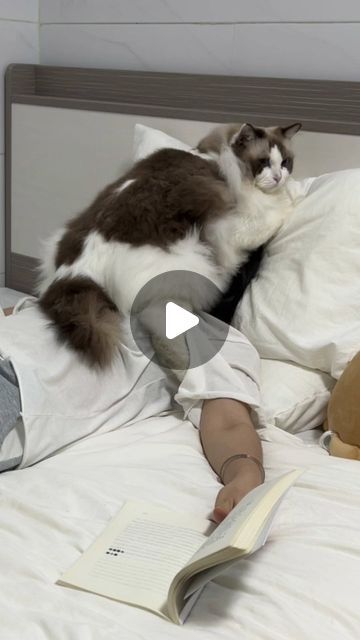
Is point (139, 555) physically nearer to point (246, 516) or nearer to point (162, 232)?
point (246, 516)

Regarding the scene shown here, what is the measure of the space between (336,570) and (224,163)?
95 centimetres

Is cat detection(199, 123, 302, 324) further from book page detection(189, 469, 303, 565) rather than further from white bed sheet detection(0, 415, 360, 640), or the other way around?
book page detection(189, 469, 303, 565)

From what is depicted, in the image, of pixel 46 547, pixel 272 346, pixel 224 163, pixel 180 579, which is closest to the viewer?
pixel 180 579

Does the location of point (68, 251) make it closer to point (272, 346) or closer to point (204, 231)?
point (204, 231)

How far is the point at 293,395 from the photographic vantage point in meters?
1.48

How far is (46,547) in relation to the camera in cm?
105

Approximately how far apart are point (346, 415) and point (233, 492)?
31cm

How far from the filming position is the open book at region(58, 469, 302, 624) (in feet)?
2.98

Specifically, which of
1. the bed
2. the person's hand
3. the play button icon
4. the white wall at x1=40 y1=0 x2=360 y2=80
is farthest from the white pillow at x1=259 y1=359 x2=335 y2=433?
the white wall at x1=40 y1=0 x2=360 y2=80

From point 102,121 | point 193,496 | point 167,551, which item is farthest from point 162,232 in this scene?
point 102,121

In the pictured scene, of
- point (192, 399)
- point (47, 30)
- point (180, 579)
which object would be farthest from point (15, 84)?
point (180, 579)

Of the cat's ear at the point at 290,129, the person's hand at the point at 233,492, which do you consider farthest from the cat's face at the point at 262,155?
the person's hand at the point at 233,492

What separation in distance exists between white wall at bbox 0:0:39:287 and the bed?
44 cm

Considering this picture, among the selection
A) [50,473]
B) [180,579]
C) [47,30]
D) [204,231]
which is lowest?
[50,473]
